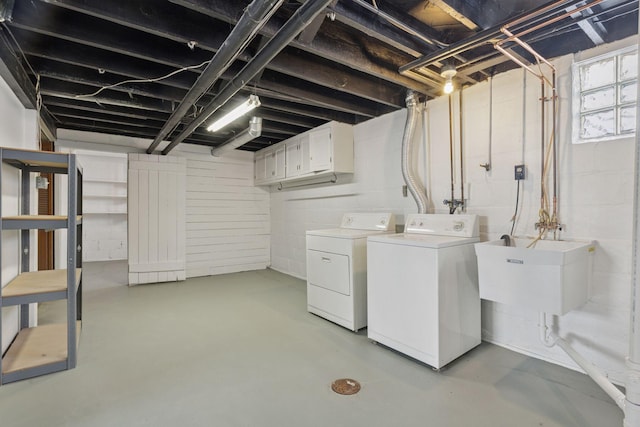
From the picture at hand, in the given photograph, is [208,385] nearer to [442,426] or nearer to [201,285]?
[442,426]

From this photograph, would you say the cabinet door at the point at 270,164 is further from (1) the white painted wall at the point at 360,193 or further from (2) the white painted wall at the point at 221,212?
(2) the white painted wall at the point at 221,212

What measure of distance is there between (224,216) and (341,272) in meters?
3.52

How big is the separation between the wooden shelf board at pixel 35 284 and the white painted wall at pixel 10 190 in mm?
86

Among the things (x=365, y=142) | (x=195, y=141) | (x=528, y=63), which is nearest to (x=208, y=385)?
(x=365, y=142)

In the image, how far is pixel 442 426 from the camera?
1715 mm

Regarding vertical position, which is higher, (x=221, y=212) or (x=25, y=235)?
(x=221, y=212)

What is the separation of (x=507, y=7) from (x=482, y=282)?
77.5 inches

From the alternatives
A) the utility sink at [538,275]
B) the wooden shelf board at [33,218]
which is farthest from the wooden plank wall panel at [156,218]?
the utility sink at [538,275]

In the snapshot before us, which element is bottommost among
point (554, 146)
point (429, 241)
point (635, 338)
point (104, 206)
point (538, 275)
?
point (635, 338)

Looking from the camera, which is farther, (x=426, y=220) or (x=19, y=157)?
(x=426, y=220)

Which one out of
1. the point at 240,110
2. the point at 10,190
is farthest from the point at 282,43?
the point at 10,190

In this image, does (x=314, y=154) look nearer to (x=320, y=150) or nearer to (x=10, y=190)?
(x=320, y=150)

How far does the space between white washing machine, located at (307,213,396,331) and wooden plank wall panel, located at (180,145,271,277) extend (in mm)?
2853

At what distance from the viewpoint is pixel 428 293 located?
232 centimetres
